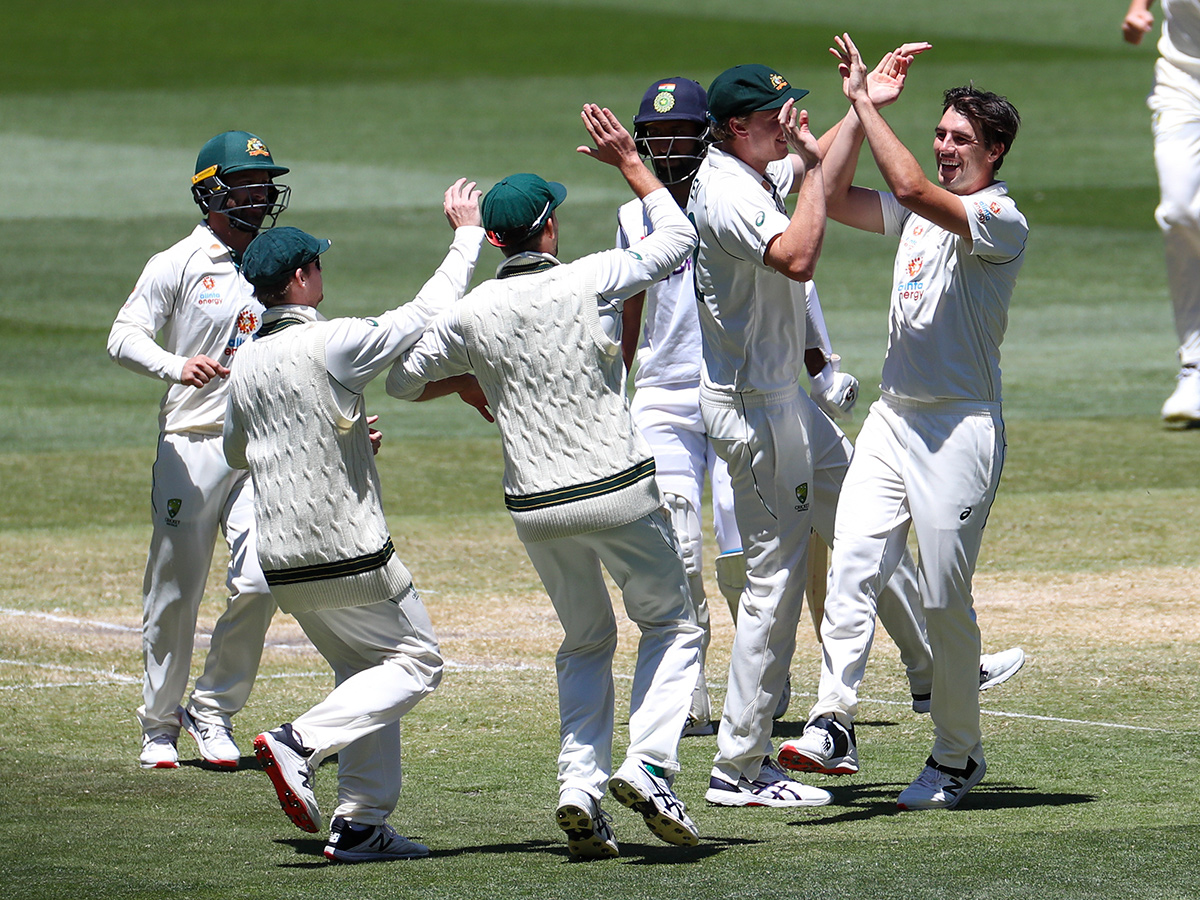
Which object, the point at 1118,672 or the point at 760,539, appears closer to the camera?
the point at 760,539

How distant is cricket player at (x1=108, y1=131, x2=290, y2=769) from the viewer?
8.48 m

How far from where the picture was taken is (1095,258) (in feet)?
83.7

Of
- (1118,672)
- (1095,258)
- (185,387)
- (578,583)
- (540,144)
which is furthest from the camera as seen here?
(540,144)

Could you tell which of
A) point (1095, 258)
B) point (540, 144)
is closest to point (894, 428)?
point (1095, 258)

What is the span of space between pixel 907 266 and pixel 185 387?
10.4 feet

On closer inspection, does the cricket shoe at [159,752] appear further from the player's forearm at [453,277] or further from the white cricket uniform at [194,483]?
the player's forearm at [453,277]

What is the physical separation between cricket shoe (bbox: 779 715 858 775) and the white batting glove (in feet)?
5.30

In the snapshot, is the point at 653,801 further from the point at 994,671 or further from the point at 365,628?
the point at 994,671

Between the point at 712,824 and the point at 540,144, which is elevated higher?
the point at 540,144

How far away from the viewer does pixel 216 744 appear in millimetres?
8391

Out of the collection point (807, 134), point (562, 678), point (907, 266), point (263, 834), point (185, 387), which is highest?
point (807, 134)

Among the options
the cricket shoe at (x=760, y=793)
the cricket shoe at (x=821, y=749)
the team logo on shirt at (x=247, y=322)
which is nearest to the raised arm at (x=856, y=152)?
the cricket shoe at (x=821, y=749)

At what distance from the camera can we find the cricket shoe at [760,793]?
730 cm

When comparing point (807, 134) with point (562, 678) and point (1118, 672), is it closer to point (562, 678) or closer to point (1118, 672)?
point (562, 678)
